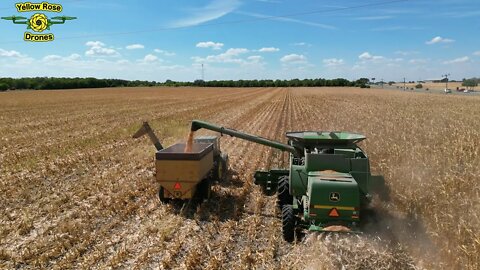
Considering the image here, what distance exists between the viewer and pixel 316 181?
5.75 m

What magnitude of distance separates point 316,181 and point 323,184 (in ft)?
0.41

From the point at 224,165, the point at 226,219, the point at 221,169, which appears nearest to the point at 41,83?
the point at 224,165

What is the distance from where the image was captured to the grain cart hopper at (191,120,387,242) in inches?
221

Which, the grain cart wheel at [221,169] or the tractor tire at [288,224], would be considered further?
the grain cart wheel at [221,169]

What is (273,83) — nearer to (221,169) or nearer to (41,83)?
(41,83)

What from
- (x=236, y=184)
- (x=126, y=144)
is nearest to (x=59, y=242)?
(x=236, y=184)

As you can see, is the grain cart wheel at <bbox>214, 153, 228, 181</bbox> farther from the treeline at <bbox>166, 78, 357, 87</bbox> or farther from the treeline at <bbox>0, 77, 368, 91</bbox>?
the treeline at <bbox>166, 78, 357, 87</bbox>

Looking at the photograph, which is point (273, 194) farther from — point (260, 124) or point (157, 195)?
point (260, 124)

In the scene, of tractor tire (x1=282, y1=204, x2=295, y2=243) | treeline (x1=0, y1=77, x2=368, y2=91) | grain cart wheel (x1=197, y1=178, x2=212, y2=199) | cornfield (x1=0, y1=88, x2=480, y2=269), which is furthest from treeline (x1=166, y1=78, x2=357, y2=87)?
tractor tire (x1=282, y1=204, x2=295, y2=243)

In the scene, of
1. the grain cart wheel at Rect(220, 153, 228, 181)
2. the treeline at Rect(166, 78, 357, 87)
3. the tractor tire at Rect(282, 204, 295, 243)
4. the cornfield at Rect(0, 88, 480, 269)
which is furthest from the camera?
the treeline at Rect(166, 78, 357, 87)

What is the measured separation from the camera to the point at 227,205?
846cm

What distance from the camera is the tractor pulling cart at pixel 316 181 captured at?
5625mm

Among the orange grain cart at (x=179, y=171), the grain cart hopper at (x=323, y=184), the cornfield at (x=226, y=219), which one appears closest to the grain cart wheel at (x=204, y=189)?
the cornfield at (x=226, y=219)

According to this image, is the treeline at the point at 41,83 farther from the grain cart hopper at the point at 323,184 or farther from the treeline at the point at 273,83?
the grain cart hopper at the point at 323,184
